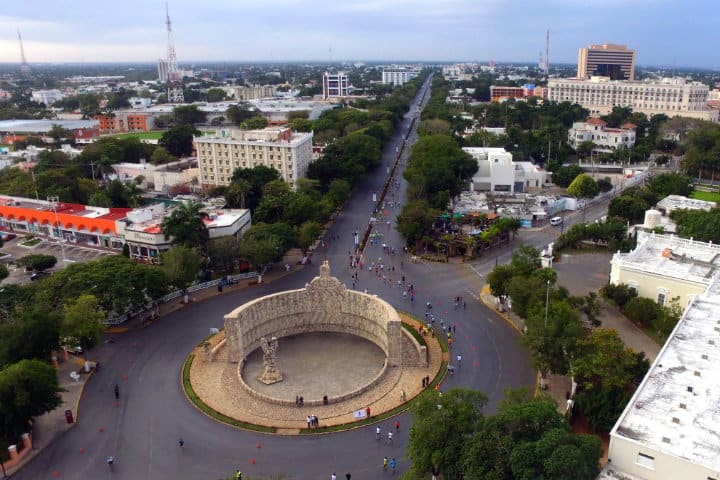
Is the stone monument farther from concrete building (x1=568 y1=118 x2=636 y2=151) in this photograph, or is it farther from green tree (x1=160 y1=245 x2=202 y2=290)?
concrete building (x1=568 y1=118 x2=636 y2=151)

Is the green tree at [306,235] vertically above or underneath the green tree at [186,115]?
underneath

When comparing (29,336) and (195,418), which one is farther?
(29,336)

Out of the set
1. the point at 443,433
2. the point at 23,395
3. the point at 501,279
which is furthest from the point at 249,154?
the point at 443,433

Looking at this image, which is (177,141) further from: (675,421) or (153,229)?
(675,421)

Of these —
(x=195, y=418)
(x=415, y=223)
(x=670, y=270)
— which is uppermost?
(x=670, y=270)

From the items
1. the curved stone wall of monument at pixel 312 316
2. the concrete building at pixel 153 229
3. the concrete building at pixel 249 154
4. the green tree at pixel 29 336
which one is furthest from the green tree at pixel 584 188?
the green tree at pixel 29 336

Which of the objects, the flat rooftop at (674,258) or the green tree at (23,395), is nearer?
the green tree at (23,395)

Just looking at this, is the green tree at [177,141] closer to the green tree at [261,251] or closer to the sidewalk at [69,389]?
the green tree at [261,251]

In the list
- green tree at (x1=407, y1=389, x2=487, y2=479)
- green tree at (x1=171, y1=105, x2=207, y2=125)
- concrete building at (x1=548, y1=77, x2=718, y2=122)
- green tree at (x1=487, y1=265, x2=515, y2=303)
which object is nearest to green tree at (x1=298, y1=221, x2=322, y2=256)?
green tree at (x1=487, y1=265, x2=515, y2=303)
